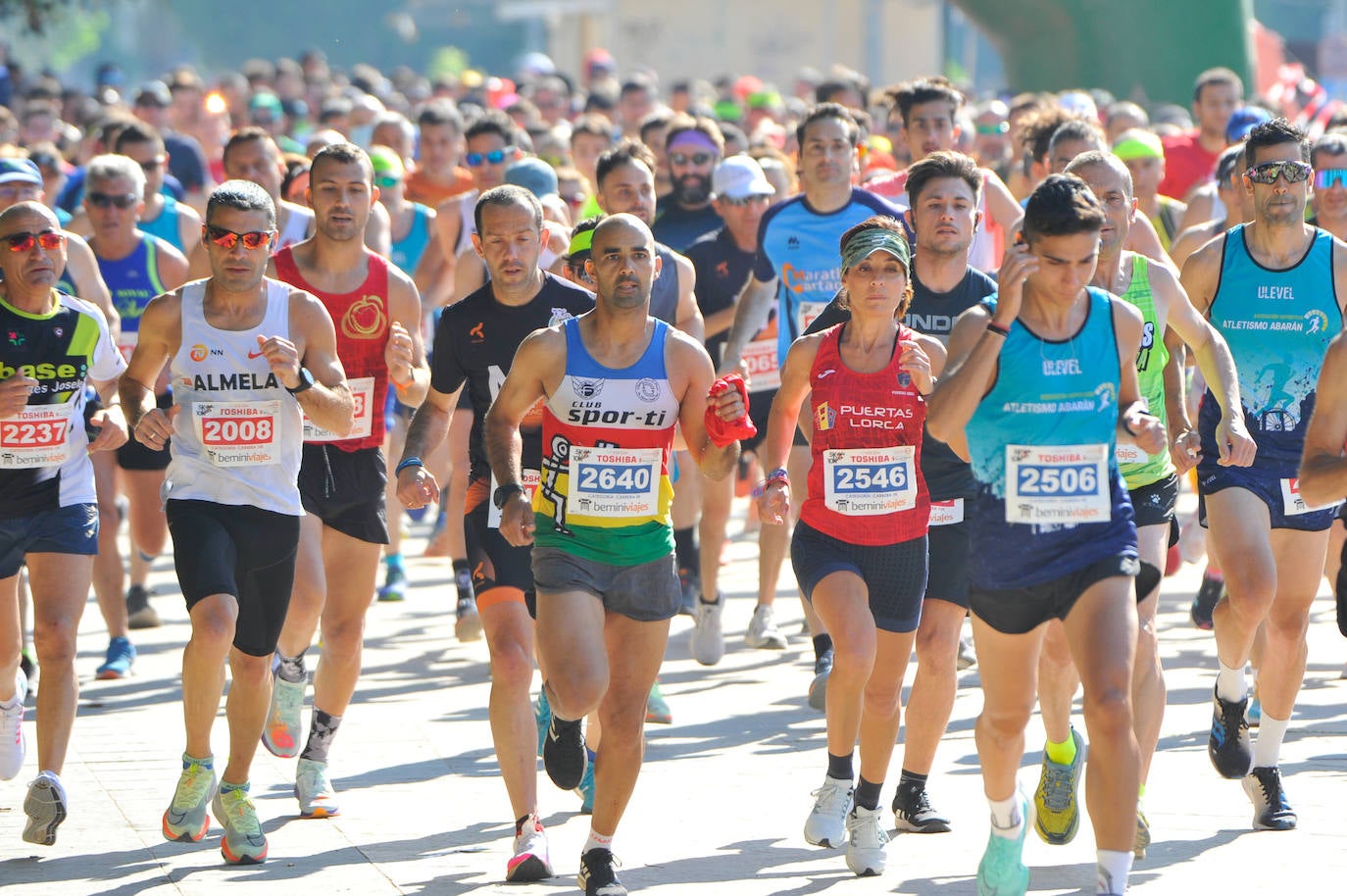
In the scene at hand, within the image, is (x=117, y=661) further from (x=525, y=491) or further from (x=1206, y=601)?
(x=1206, y=601)

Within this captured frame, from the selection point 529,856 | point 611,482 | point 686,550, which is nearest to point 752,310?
point 686,550

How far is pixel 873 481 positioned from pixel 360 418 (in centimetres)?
196

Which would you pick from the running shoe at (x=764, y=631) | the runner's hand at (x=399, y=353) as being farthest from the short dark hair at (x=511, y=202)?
the running shoe at (x=764, y=631)

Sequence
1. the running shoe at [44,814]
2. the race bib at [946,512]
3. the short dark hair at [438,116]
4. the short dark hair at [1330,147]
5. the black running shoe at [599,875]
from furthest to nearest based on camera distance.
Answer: the short dark hair at [438,116], the short dark hair at [1330,147], the race bib at [946,512], the running shoe at [44,814], the black running shoe at [599,875]

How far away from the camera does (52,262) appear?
22.5 ft

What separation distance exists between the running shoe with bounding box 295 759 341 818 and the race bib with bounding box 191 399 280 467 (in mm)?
1102

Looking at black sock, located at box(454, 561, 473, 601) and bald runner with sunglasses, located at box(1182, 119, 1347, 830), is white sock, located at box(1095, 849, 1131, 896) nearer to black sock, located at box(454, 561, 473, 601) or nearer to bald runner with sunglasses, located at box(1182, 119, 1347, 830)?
bald runner with sunglasses, located at box(1182, 119, 1347, 830)

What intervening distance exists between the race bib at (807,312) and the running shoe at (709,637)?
1360mm

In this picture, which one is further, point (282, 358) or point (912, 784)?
point (912, 784)

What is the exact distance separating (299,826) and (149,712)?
6.62ft

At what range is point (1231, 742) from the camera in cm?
679

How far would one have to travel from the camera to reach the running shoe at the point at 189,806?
639 centimetres

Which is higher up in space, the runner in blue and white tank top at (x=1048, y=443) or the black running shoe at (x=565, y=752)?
the runner in blue and white tank top at (x=1048, y=443)

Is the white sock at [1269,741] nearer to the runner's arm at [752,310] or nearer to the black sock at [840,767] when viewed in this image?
the black sock at [840,767]
